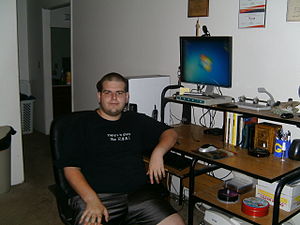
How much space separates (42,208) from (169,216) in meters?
1.53

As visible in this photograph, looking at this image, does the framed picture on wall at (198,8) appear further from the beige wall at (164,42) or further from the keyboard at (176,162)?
the keyboard at (176,162)

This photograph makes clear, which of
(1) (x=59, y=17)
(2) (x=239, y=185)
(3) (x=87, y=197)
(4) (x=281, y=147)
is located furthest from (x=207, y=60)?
(1) (x=59, y=17)

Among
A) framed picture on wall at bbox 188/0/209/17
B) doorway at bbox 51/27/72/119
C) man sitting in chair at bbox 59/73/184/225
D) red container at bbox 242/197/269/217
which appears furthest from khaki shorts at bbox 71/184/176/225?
doorway at bbox 51/27/72/119

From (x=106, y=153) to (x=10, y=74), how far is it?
5.75 ft

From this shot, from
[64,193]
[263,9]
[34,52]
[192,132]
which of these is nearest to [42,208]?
[64,193]

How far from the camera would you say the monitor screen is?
7.66ft

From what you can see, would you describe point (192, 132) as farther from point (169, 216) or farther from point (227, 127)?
point (169, 216)

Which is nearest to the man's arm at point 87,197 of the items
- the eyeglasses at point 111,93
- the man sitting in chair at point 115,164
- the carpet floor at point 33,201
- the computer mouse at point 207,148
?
the man sitting in chair at point 115,164

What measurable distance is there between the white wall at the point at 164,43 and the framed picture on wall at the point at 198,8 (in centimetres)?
4

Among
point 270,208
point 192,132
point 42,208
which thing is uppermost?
point 192,132

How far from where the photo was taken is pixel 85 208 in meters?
1.75

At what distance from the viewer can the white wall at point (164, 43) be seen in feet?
7.50

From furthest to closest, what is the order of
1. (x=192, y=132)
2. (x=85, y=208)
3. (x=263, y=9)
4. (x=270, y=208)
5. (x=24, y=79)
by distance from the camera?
(x=24, y=79) < (x=192, y=132) < (x=263, y=9) < (x=270, y=208) < (x=85, y=208)

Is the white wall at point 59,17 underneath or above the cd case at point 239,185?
above
